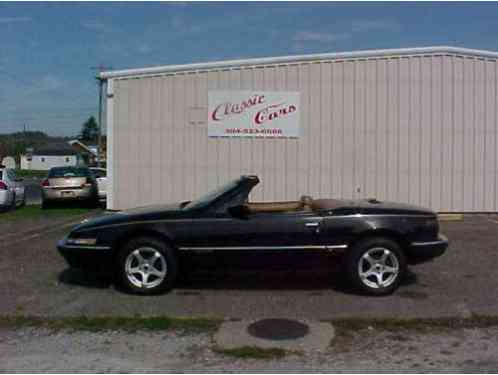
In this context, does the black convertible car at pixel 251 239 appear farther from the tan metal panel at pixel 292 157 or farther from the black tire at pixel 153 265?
the tan metal panel at pixel 292 157

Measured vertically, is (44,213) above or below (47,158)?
below

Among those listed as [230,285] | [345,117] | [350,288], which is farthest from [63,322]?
[345,117]

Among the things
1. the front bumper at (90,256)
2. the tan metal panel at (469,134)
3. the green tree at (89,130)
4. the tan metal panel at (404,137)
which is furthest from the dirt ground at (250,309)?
the green tree at (89,130)

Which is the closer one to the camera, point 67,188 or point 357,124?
point 357,124

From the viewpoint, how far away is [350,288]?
6398mm

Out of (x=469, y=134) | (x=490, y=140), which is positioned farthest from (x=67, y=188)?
(x=490, y=140)

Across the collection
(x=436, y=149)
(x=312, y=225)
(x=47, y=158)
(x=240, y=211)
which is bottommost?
(x=312, y=225)

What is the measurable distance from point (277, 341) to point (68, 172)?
13.7 metres

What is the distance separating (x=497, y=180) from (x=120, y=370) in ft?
39.4

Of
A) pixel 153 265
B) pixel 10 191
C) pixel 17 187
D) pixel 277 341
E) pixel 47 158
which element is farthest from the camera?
→ pixel 47 158

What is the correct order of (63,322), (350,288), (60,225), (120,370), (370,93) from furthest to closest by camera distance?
(370,93), (60,225), (350,288), (63,322), (120,370)

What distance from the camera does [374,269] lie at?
621cm

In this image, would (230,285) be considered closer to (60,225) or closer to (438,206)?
(60,225)

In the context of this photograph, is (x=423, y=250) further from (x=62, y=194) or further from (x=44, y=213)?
(x=62, y=194)
